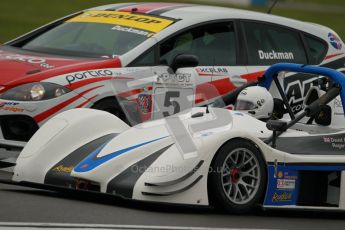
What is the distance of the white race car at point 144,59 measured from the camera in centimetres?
980

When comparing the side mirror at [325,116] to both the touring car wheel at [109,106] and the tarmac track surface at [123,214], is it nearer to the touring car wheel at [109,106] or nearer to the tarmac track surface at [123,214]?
the tarmac track surface at [123,214]

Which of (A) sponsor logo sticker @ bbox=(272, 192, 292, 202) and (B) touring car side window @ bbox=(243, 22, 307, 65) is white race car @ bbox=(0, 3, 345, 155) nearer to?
(B) touring car side window @ bbox=(243, 22, 307, 65)

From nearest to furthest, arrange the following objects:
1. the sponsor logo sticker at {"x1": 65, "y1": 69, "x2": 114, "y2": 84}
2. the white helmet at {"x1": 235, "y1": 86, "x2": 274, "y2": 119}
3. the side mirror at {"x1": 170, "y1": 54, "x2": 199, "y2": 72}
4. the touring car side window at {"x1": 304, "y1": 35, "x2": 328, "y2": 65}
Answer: the white helmet at {"x1": 235, "y1": 86, "x2": 274, "y2": 119} < the sponsor logo sticker at {"x1": 65, "y1": 69, "x2": 114, "y2": 84} < the side mirror at {"x1": 170, "y1": 54, "x2": 199, "y2": 72} < the touring car side window at {"x1": 304, "y1": 35, "x2": 328, "y2": 65}

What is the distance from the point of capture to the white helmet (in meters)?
8.56

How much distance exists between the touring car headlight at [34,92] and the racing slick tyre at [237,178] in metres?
2.78

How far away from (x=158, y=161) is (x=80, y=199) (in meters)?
0.86

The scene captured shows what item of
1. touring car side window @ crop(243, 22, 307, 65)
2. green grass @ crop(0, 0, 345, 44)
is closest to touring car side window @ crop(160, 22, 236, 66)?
touring car side window @ crop(243, 22, 307, 65)

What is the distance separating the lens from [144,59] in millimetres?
10828

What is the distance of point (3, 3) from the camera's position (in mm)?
25609

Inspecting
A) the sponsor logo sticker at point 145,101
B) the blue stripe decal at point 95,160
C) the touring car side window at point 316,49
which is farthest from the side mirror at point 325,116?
the touring car side window at point 316,49

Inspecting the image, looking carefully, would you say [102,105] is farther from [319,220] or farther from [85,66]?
[319,220]

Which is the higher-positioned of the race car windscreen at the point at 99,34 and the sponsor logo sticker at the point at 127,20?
the sponsor logo sticker at the point at 127,20

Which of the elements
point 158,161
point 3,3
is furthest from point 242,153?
point 3,3

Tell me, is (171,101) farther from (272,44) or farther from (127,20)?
(272,44)
